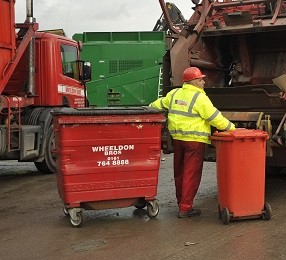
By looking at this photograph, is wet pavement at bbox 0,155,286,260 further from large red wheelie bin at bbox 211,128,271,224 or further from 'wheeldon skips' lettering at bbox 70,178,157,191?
'wheeldon skips' lettering at bbox 70,178,157,191

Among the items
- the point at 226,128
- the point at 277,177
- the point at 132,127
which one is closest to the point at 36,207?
Result: the point at 132,127

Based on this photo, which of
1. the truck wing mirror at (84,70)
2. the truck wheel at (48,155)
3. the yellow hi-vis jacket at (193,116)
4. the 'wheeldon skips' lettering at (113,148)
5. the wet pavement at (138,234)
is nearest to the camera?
the wet pavement at (138,234)

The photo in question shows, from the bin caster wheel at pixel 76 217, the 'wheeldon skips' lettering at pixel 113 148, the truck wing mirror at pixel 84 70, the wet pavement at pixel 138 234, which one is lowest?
the wet pavement at pixel 138 234

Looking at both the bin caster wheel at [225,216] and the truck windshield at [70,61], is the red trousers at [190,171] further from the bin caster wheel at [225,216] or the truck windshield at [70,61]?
the truck windshield at [70,61]

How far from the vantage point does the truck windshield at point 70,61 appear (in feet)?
30.1

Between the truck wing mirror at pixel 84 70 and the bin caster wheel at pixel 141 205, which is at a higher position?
the truck wing mirror at pixel 84 70

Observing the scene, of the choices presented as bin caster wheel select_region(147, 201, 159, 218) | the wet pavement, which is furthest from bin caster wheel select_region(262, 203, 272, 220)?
bin caster wheel select_region(147, 201, 159, 218)

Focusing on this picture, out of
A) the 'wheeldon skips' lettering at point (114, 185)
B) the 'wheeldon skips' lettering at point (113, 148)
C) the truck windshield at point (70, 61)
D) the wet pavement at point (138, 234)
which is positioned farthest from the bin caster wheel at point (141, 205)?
the truck windshield at point (70, 61)

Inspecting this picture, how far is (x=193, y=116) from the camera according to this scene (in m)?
5.23

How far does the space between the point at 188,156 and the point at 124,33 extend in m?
10.1

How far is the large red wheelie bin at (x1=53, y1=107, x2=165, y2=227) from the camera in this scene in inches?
193

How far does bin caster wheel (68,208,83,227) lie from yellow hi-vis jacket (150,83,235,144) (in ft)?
4.12

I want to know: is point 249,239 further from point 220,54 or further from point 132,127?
point 220,54

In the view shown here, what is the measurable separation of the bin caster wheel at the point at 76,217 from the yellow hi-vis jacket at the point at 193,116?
126 centimetres
